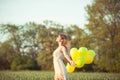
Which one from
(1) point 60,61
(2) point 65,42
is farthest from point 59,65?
(2) point 65,42

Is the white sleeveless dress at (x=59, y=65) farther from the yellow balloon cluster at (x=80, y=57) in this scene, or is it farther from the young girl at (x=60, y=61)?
the yellow balloon cluster at (x=80, y=57)

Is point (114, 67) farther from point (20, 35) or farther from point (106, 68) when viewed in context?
point (20, 35)

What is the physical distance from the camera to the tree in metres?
20.6

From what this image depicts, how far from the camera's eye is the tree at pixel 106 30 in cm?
2061

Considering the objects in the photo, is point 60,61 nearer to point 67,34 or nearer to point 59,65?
point 59,65

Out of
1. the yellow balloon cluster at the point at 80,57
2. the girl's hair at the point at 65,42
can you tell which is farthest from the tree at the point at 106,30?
the girl's hair at the point at 65,42

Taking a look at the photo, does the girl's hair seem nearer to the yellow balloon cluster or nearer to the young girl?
the young girl

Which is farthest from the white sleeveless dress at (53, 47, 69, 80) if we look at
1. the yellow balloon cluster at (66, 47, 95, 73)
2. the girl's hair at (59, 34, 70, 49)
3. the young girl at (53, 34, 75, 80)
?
the yellow balloon cluster at (66, 47, 95, 73)

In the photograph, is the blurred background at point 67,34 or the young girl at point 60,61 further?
the blurred background at point 67,34

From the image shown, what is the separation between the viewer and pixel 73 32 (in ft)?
82.9

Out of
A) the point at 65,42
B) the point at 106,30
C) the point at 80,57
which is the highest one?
the point at 106,30

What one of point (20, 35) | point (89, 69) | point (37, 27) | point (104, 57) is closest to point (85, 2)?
point (104, 57)

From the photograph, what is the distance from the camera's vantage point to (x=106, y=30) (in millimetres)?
20844

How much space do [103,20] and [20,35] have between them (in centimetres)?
1056
